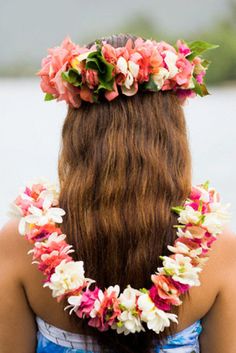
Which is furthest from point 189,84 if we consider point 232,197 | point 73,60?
point 232,197

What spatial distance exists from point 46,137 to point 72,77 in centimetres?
553

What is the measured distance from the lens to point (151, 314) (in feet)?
5.97

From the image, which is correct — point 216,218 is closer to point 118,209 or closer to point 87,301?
point 118,209

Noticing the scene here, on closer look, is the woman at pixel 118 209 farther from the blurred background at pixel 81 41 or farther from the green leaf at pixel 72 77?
the blurred background at pixel 81 41

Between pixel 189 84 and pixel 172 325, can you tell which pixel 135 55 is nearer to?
pixel 189 84

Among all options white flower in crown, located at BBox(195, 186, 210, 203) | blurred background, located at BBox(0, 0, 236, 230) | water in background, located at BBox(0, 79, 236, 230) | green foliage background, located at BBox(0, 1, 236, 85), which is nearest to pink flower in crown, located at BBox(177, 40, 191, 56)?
white flower in crown, located at BBox(195, 186, 210, 203)

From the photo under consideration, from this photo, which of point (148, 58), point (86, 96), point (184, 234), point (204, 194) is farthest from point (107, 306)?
point (148, 58)

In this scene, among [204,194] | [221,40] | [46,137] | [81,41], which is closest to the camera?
[204,194]

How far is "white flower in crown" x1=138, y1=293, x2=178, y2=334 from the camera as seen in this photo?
5.96 feet

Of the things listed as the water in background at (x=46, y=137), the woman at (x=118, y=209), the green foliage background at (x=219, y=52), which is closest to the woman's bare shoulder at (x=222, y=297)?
the woman at (x=118, y=209)

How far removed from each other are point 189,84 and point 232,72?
5887 mm

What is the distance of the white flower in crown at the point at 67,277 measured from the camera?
5.94 ft

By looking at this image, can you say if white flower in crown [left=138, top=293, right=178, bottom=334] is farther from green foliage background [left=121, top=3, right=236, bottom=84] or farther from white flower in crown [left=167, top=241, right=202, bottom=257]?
green foliage background [left=121, top=3, right=236, bottom=84]

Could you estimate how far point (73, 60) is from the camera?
1.88 meters
